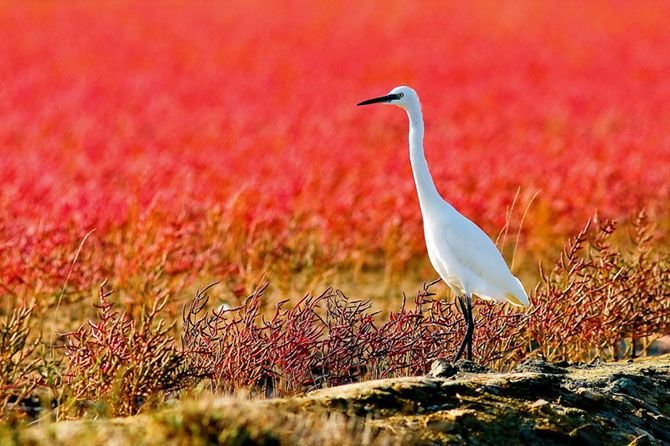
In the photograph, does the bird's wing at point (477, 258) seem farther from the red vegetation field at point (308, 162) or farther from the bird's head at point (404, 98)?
the bird's head at point (404, 98)

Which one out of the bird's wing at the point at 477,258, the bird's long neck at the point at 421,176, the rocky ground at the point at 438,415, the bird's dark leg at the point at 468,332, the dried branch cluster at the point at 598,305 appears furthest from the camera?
the dried branch cluster at the point at 598,305

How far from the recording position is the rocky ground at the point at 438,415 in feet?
10.3

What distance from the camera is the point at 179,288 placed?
5.82 meters

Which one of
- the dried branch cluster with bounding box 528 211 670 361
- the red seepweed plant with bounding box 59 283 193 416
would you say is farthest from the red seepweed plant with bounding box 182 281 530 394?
the dried branch cluster with bounding box 528 211 670 361

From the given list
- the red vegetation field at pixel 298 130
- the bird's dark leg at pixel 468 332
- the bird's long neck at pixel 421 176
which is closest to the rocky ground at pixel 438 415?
the bird's dark leg at pixel 468 332

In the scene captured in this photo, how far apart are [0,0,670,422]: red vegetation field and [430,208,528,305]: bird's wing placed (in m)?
0.17

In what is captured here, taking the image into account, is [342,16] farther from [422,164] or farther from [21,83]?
[422,164]

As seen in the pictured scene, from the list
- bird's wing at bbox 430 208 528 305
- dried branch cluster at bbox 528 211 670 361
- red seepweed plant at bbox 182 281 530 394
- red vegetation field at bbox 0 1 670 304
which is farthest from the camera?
red vegetation field at bbox 0 1 670 304

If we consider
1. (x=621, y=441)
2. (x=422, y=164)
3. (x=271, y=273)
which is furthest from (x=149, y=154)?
(x=621, y=441)

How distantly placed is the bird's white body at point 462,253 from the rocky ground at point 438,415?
44 cm

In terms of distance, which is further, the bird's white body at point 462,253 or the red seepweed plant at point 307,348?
the bird's white body at point 462,253

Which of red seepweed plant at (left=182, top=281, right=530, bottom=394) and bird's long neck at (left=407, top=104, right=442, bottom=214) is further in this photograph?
bird's long neck at (left=407, top=104, right=442, bottom=214)

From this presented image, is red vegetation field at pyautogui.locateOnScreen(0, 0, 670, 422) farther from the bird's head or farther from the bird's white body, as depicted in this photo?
the bird's head

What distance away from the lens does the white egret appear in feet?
15.6
